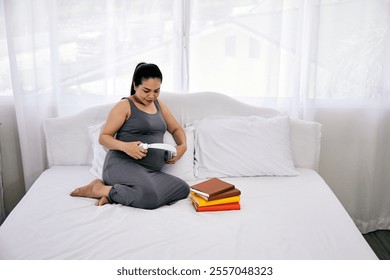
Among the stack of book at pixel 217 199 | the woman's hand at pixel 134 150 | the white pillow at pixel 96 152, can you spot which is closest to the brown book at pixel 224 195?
the stack of book at pixel 217 199

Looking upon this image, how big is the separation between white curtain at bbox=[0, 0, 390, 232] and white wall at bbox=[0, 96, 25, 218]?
141mm

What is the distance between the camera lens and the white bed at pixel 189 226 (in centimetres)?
162

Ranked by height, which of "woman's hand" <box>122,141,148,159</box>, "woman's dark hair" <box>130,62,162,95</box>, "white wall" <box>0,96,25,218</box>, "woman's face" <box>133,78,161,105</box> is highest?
"woman's dark hair" <box>130,62,162,95</box>

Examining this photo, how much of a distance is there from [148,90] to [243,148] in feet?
2.26

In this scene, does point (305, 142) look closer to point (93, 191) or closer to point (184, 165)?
point (184, 165)

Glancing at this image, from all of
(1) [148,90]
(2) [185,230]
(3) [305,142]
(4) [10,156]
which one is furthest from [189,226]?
(4) [10,156]

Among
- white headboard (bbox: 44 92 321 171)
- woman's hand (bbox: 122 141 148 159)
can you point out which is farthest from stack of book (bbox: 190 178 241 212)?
white headboard (bbox: 44 92 321 171)

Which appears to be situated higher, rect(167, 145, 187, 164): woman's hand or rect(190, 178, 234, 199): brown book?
rect(167, 145, 187, 164): woman's hand

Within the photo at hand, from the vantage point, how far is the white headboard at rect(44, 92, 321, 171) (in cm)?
268

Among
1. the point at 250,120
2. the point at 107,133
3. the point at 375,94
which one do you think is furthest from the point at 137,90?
the point at 375,94

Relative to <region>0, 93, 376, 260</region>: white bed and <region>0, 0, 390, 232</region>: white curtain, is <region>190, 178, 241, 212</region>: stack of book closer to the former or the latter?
<region>0, 93, 376, 260</region>: white bed

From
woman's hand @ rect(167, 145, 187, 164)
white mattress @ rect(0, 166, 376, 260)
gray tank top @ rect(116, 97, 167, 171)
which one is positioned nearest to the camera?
white mattress @ rect(0, 166, 376, 260)

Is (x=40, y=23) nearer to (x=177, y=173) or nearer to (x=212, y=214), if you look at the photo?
(x=177, y=173)

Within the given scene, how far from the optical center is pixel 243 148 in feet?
8.35
